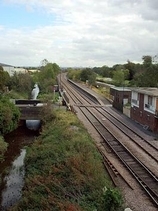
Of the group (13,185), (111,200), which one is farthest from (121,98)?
(111,200)

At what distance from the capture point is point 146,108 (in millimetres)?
37281

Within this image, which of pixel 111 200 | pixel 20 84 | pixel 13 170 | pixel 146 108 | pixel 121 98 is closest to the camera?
pixel 111 200

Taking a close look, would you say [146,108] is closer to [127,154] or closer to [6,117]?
[127,154]

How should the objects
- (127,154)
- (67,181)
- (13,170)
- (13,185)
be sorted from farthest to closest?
1. (13,170)
2. (127,154)
3. (13,185)
4. (67,181)

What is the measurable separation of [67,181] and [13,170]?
401 inches

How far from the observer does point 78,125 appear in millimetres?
31672

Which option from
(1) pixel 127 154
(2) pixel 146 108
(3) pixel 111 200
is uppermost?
(2) pixel 146 108

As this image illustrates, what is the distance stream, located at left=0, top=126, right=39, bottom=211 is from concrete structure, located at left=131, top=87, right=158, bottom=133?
13.3 metres

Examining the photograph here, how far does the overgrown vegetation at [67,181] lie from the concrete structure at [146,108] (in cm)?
1285

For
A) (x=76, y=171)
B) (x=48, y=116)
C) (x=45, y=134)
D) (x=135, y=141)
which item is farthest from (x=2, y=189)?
(x=48, y=116)

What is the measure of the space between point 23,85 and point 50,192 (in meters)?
62.2

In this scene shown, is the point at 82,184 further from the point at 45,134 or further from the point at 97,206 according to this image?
the point at 45,134

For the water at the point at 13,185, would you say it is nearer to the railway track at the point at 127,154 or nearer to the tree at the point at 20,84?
the railway track at the point at 127,154

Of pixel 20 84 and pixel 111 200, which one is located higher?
pixel 20 84
